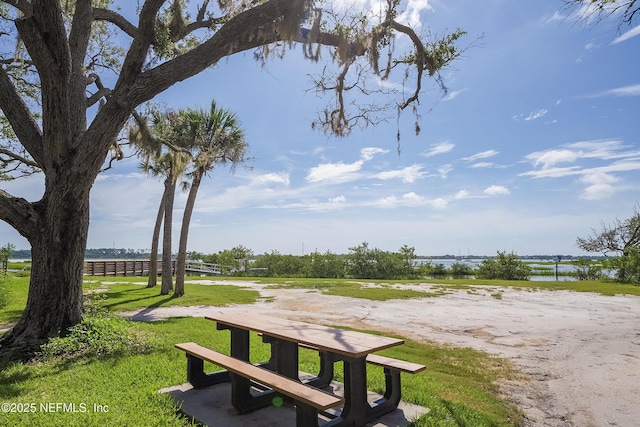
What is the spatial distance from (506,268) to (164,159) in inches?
877

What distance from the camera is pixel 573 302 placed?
12.5 meters

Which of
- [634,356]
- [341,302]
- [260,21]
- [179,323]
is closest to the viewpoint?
[260,21]

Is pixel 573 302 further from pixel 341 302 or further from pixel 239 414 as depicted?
pixel 239 414

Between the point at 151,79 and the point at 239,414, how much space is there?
4.39m

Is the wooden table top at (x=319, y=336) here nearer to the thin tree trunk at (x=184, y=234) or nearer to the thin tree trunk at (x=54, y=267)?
the thin tree trunk at (x=54, y=267)

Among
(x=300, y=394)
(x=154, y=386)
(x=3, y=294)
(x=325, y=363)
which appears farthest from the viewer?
(x=3, y=294)

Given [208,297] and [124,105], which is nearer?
[124,105]

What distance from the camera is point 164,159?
1181 cm

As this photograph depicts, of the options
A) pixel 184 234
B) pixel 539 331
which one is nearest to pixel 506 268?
pixel 539 331

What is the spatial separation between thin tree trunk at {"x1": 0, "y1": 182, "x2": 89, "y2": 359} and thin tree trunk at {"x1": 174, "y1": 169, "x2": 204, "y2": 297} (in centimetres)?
703

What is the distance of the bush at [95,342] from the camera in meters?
5.04

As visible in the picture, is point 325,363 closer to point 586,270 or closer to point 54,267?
point 54,267

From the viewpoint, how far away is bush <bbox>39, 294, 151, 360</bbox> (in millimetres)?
5035

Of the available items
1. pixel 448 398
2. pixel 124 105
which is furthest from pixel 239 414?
pixel 124 105
